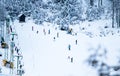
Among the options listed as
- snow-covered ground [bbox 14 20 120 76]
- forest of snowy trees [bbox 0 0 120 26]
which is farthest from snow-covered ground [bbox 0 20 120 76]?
forest of snowy trees [bbox 0 0 120 26]

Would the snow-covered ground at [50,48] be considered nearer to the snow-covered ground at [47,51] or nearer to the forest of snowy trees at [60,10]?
the snow-covered ground at [47,51]

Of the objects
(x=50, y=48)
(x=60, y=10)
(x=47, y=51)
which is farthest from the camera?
(x=60, y=10)

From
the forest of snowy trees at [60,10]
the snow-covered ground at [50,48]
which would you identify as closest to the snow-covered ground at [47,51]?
the snow-covered ground at [50,48]

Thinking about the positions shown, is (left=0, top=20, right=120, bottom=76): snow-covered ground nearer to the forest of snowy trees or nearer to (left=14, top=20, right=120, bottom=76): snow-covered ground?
(left=14, top=20, right=120, bottom=76): snow-covered ground

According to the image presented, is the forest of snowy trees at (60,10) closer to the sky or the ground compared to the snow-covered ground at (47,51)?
closer to the sky

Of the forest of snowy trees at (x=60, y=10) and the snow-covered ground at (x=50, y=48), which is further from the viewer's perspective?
the forest of snowy trees at (x=60, y=10)

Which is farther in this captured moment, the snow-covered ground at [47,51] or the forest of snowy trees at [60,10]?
the forest of snowy trees at [60,10]

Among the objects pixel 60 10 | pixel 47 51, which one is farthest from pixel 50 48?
pixel 60 10

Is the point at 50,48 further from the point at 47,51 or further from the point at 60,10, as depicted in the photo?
the point at 60,10
